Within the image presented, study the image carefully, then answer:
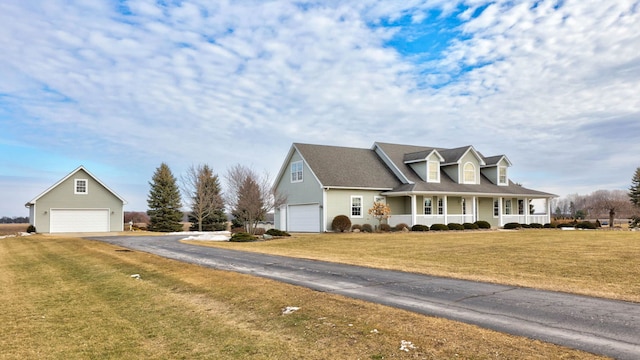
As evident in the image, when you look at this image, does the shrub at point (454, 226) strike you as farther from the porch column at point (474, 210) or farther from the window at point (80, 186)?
the window at point (80, 186)

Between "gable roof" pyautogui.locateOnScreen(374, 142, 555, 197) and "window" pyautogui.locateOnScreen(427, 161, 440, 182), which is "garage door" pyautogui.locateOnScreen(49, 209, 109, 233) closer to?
"gable roof" pyautogui.locateOnScreen(374, 142, 555, 197)

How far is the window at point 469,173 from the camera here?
128 ft

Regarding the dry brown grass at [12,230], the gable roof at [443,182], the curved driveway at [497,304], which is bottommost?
the dry brown grass at [12,230]

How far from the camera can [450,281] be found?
37.0 feet

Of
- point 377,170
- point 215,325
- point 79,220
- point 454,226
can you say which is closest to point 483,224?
point 454,226

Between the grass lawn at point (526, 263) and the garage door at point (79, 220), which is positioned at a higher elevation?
the garage door at point (79, 220)

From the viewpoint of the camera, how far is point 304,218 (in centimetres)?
3466

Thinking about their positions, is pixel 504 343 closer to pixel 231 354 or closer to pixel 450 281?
pixel 231 354

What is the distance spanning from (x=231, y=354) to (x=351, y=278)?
19.6 feet

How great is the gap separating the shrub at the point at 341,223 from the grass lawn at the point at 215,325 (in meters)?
19.4

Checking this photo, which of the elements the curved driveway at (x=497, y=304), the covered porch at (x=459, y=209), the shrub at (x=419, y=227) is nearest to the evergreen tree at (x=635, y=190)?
the covered porch at (x=459, y=209)

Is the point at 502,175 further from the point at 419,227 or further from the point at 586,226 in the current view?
the point at 419,227

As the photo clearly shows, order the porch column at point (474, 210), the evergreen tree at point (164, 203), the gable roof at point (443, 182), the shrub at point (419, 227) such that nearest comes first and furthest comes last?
the shrub at point (419, 227) → the gable roof at point (443, 182) → the porch column at point (474, 210) → the evergreen tree at point (164, 203)

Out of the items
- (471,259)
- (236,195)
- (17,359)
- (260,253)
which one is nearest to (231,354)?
(17,359)
